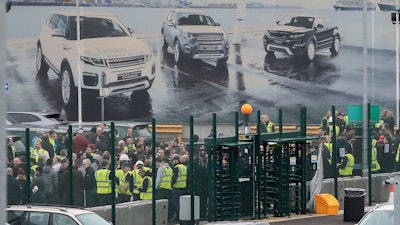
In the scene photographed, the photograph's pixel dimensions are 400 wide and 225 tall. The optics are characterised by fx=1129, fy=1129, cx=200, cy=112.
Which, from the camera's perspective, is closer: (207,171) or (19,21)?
(207,171)

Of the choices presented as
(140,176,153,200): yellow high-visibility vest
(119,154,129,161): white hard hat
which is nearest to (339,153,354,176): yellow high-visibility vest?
(140,176,153,200): yellow high-visibility vest

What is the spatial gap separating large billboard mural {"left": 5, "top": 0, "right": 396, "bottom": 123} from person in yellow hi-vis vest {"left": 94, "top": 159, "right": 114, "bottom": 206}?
24.7 m

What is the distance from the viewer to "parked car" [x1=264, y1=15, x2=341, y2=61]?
2112 inches

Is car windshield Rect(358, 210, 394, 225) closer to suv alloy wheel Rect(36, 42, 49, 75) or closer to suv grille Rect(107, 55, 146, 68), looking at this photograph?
→ suv grille Rect(107, 55, 146, 68)

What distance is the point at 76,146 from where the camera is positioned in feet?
73.7

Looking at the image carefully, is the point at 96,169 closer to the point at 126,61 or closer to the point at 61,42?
the point at 61,42

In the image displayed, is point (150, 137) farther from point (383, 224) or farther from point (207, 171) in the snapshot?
point (383, 224)

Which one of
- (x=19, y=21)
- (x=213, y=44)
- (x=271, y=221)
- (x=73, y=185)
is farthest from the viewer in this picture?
(x=213, y=44)

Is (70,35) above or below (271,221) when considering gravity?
above

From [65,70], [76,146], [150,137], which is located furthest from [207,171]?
[65,70]

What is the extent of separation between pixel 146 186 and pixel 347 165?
348 inches

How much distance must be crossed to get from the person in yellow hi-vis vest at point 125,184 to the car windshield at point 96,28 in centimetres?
2567

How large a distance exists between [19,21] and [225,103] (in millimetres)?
10729

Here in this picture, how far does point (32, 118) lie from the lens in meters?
41.6
